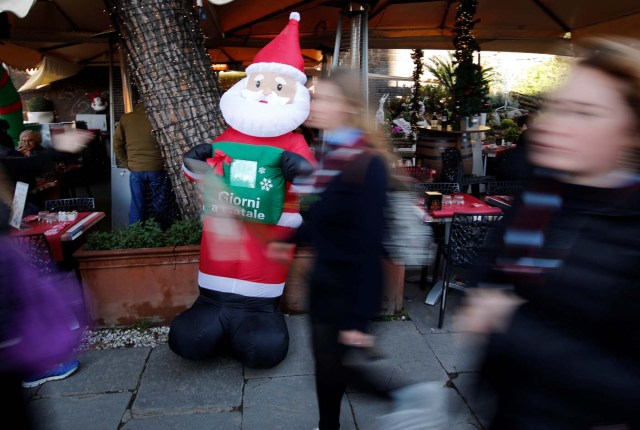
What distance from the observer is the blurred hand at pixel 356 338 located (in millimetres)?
1935

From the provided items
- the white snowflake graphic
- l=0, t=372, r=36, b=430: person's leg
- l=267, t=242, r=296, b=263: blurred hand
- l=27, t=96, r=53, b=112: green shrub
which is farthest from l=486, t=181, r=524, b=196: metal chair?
l=27, t=96, r=53, b=112: green shrub

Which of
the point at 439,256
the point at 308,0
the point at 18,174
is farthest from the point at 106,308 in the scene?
the point at 308,0

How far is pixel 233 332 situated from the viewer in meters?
3.03

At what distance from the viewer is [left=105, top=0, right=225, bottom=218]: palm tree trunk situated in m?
3.71

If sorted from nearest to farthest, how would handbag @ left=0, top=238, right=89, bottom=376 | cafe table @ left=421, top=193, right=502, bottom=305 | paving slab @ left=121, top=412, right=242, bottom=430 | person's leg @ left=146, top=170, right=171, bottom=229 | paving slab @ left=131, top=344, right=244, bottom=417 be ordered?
handbag @ left=0, top=238, right=89, bottom=376, paving slab @ left=121, top=412, right=242, bottom=430, paving slab @ left=131, top=344, right=244, bottom=417, cafe table @ left=421, top=193, right=502, bottom=305, person's leg @ left=146, top=170, right=171, bottom=229

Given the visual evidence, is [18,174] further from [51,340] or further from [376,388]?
[376,388]

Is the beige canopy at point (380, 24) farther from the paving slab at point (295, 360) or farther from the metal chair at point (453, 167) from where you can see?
the paving slab at point (295, 360)

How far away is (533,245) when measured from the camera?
1.38 meters

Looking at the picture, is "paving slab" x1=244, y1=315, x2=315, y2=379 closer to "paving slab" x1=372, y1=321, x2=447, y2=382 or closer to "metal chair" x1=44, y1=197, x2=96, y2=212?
"paving slab" x1=372, y1=321, x2=447, y2=382

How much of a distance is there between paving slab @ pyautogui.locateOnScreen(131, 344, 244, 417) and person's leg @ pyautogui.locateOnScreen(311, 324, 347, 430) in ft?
2.47

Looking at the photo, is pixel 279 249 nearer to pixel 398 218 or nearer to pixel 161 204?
pixel 398 218

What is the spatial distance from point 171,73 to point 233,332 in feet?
6.99

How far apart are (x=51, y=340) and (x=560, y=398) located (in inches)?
65.7

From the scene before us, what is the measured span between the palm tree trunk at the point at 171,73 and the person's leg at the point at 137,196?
1.70 metres
